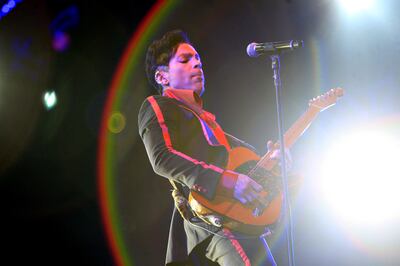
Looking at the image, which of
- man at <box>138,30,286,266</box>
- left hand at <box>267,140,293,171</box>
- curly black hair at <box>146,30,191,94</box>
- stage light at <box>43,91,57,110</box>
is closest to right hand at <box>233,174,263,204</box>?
man at <box>138,30,286,266</box>

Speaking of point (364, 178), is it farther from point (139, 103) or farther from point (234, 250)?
point (139, 103)

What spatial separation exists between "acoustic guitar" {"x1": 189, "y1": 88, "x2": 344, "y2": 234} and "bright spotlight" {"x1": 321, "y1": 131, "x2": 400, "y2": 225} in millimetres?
1030

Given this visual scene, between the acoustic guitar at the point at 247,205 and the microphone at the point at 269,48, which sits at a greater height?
the microphone at the point at 269,48

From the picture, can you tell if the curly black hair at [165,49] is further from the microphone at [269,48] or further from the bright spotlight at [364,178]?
the bright spotlight at [364,178]

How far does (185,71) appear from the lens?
3.01 metres

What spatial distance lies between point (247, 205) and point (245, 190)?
0.29 feet

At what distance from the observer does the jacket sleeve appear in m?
2.48

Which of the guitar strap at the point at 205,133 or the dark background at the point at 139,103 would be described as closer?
the guitar strap at the point at 205,133

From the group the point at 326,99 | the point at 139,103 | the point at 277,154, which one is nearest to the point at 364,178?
the point at 326,99

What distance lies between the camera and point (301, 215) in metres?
3.71

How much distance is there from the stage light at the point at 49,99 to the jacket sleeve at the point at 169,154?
1.87 meters

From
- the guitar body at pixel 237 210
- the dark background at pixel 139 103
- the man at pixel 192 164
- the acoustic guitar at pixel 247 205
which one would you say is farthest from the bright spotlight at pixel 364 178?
the guitar body at pixel 237 210

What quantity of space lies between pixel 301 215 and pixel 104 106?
6.66 feet

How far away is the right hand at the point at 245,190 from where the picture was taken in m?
2.44
